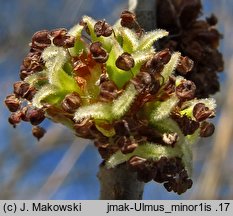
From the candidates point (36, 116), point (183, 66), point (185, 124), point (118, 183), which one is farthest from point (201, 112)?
point (36, 116)

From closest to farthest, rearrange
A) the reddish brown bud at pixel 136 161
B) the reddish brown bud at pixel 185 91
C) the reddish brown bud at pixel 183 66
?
1. the reddish brown bud at pixel 136 161
2. the reddish brown bud at pixel 185 91
3. the reddish brown bud at pixel 183 66

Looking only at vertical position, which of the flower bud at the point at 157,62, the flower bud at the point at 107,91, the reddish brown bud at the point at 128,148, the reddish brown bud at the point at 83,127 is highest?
the flower bud at the point at 157,62

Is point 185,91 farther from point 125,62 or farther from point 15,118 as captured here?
point 15,118

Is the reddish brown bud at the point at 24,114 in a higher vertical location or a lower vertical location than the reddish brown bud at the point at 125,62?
lower

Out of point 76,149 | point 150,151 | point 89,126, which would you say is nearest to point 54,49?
point 89,126

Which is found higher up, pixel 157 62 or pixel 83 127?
pixel 157 62

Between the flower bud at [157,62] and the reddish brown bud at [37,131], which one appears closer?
the flower bud at [157,62]

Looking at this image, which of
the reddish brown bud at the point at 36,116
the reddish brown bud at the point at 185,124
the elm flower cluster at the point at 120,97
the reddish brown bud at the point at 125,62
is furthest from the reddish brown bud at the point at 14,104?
the reddish brown bud at the point at 185,124

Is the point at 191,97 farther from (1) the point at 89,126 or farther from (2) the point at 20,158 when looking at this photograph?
(2) the point at 20,158

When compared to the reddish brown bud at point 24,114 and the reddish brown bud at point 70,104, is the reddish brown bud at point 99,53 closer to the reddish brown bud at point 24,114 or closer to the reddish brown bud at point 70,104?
the reddish brown bud at point 70,104
